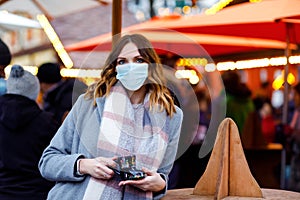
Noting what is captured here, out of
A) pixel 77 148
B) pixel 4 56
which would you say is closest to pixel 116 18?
pixel 77 148

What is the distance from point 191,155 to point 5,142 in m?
2.87

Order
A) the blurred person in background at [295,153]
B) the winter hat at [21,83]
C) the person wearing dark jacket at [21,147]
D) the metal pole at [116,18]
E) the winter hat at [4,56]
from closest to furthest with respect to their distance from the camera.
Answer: the metal pole at [116,18]
the person wearing dark jacket at [21,147]
the winter hat at [21,83]
the winter hat at [4,56]
the blurred person in background at [295,153]

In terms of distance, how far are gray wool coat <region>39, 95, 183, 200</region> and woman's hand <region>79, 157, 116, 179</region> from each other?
0.13 feet

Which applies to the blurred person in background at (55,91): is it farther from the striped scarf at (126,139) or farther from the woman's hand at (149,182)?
the woman's hand at (149,182)

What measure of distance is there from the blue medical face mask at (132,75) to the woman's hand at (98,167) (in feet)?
0.95

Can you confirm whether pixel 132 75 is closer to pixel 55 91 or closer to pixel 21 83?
pixel 21 83

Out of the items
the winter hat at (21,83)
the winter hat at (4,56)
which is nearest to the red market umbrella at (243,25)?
the winter hat at (4,56)

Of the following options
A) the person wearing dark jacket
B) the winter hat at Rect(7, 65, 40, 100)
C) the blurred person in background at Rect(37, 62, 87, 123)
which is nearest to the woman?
the person wearing dark jacket

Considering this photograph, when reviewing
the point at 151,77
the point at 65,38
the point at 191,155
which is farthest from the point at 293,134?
the point at 65,38

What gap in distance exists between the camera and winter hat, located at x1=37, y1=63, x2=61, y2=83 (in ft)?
17.7

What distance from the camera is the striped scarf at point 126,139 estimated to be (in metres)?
2.47

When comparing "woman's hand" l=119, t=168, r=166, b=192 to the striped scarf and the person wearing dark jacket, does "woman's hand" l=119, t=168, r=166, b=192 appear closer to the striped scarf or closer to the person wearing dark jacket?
the striped scarf

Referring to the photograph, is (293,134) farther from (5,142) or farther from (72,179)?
(72,179)

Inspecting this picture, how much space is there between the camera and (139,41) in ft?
8.53
